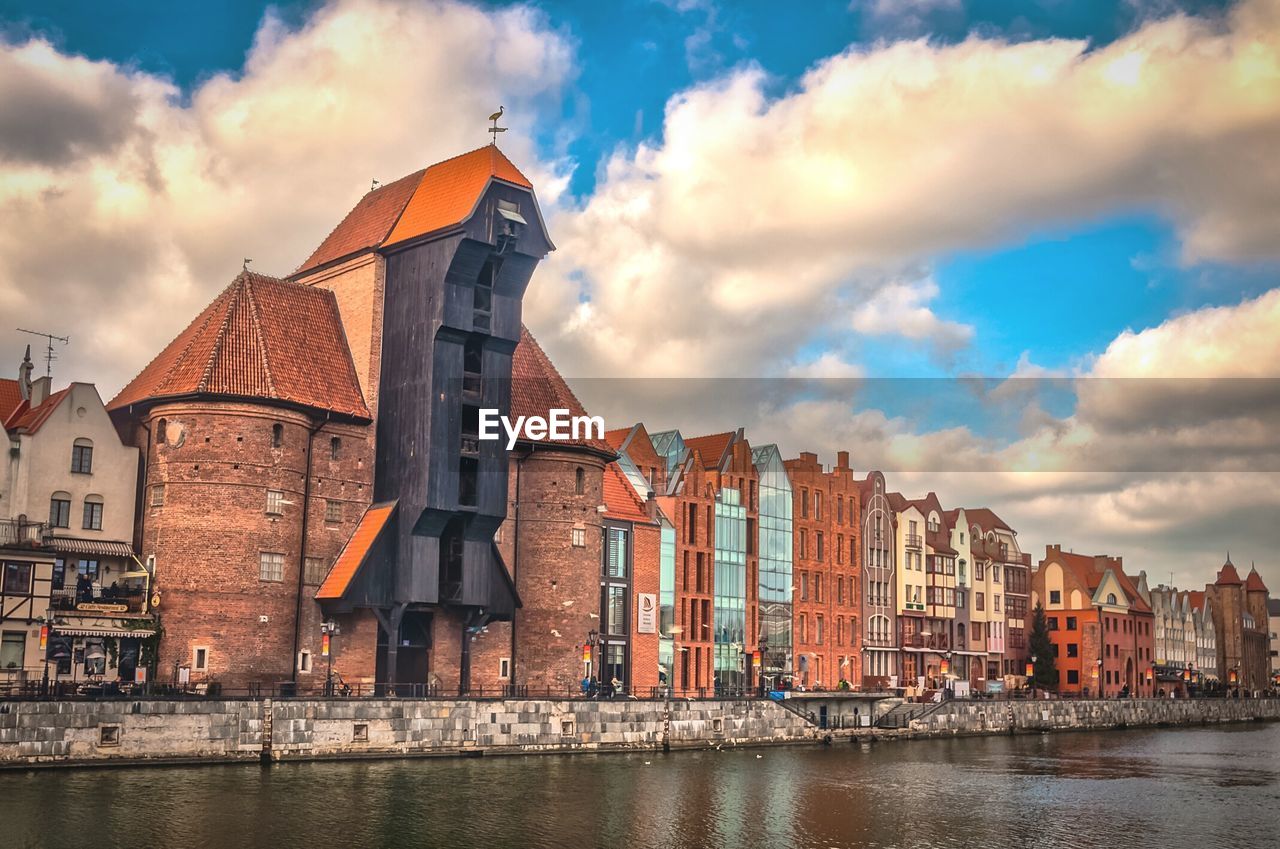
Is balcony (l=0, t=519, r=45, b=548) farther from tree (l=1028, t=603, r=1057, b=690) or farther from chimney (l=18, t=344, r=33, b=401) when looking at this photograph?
tree (l=1028, t=603, r=1057, b=690)

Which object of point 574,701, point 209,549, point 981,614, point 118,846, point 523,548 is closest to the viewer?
point 118,846

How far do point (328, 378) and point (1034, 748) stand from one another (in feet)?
157

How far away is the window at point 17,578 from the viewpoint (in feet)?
195

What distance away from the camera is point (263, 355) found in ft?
221

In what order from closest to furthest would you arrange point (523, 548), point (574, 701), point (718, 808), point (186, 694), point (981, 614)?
1. point (718, 808)
2. point (186, 694)
3. point (574, 701)
4. point (523, 548)
5. point (981, 614)

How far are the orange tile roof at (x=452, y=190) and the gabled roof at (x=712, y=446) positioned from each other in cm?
2811

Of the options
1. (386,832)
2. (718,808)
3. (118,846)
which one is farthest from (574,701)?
(118,846)

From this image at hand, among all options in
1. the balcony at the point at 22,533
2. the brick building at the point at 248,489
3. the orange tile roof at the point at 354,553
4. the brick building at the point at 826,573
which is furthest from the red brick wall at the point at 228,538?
the brick building at the point at 826,573

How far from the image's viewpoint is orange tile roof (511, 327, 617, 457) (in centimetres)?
7675

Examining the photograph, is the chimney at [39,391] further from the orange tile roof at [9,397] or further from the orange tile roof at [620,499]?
the orange tile roof at [620,499]

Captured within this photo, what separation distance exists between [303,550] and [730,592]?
115 feet

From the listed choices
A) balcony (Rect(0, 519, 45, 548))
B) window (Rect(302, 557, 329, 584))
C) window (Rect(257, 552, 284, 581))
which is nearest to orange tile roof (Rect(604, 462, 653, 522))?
window (Rect(302, 557, 329, 584))

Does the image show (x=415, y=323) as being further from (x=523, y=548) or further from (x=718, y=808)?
(x=718, y=808)

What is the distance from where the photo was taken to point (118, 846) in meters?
38.5
